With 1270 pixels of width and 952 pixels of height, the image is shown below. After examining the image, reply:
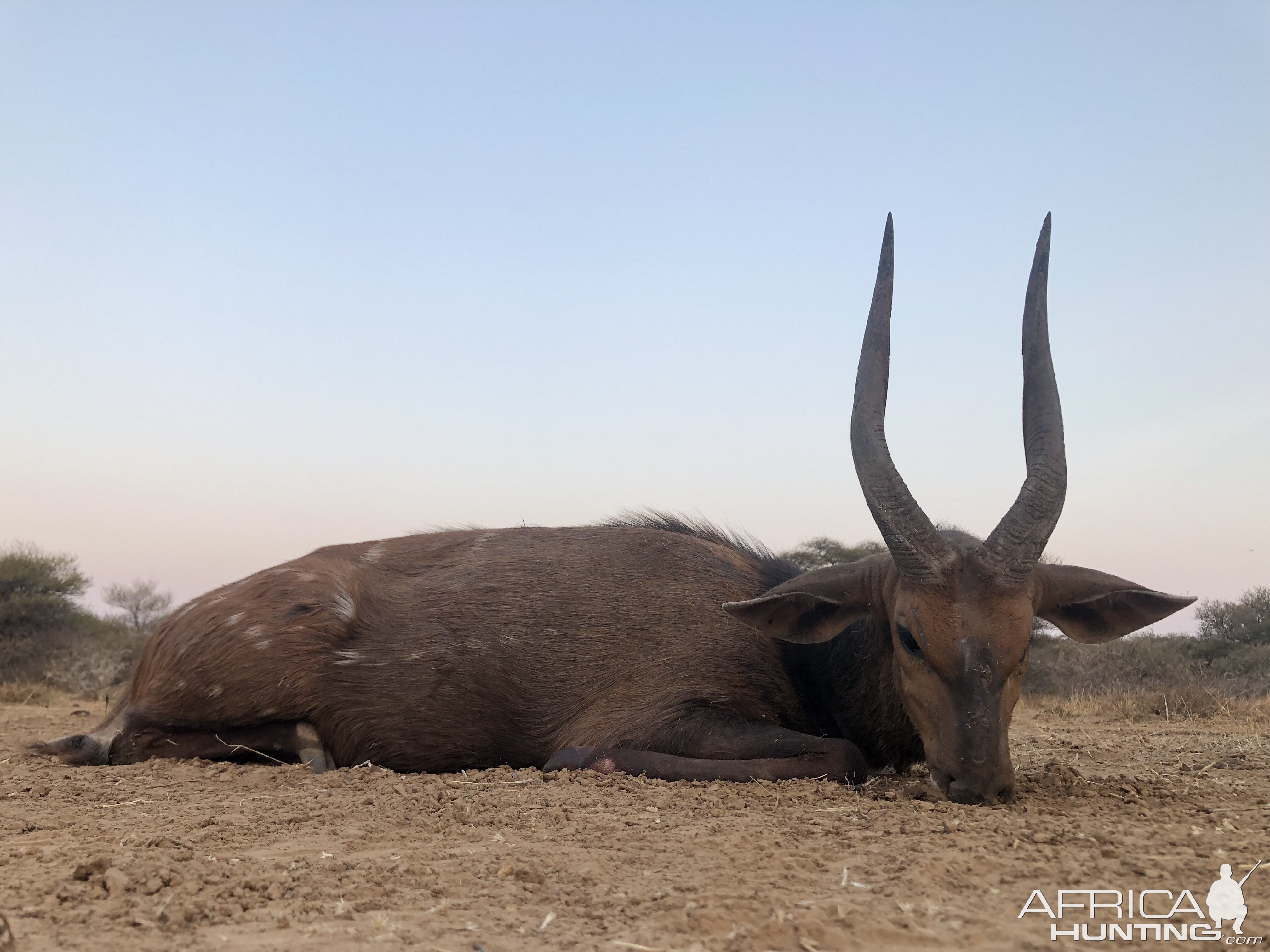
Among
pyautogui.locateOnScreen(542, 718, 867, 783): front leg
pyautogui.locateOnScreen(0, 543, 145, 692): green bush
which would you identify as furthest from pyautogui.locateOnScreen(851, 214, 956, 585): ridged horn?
pyautogui.locateOnScreen(0, 543, 145, 692): green bush

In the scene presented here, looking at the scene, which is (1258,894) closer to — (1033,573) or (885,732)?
(1033,573)

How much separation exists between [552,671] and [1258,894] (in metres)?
3.61

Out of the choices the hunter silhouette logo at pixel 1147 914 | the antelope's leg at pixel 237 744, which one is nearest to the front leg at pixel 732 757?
the antelope's leg at pixel 237 744

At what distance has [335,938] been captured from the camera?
237 cm

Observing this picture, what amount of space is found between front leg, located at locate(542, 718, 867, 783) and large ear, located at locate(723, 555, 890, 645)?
1.66 ft

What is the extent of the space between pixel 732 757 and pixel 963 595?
1.39 m

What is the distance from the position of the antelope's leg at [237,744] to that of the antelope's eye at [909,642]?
10.5ft

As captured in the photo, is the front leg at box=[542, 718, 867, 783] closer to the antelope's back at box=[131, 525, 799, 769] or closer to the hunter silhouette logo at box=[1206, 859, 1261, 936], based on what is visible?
the antelope's back at box=[131, 525, 799, 769]

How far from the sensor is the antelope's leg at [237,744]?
563cm

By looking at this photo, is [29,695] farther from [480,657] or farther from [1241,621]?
[1241,621]

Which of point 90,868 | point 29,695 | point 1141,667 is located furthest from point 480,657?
point 29,695

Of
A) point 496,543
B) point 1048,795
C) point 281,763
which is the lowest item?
point 281,763

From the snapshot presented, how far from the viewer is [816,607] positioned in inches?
199

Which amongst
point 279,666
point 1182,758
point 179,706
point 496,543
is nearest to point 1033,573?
point 1182,758
